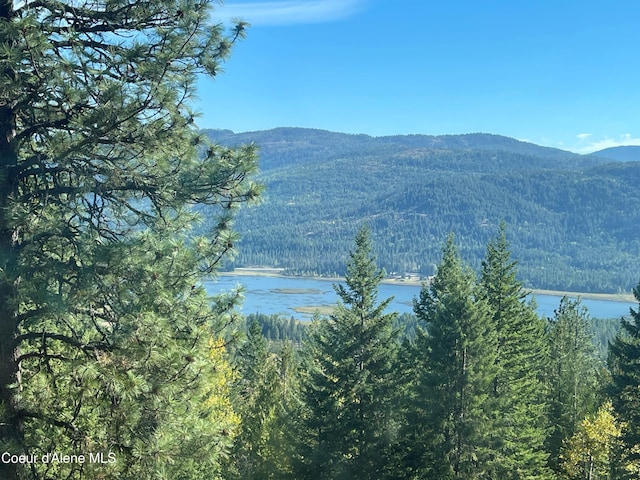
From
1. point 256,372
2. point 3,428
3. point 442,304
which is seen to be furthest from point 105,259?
point 256,372

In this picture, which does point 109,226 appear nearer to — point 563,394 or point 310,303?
point 563,394

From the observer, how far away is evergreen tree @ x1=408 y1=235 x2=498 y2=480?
51.4ft

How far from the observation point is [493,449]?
16891 mm

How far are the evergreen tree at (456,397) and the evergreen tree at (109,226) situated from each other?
35.4ft

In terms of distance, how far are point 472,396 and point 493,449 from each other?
2.52m

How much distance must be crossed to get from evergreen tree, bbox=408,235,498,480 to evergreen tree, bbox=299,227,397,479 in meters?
1.03

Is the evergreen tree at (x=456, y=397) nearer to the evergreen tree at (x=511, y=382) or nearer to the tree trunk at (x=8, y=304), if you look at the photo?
the evergreen tree at (x=511, y=382)

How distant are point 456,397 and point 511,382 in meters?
4.20

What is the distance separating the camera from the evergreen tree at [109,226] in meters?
5.41

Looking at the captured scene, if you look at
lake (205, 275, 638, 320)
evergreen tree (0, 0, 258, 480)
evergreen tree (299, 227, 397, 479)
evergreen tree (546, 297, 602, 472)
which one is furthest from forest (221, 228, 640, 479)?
lake (205, 275, 638, 320)

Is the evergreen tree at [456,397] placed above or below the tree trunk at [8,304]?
below

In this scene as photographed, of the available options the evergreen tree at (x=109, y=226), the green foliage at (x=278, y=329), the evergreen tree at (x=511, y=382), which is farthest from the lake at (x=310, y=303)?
the evergreen tree at (x=109, y=226)

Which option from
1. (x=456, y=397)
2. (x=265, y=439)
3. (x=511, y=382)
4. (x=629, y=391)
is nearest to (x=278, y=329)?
(x=265, y=439)

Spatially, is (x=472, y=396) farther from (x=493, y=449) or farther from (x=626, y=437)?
(x=626, y=437)
